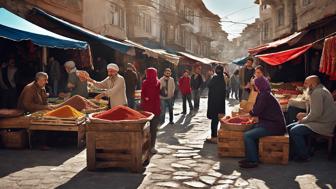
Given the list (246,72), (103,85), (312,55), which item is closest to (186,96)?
(246,72)

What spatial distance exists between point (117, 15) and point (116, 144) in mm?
21190

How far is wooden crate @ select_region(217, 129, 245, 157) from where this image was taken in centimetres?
→ 675

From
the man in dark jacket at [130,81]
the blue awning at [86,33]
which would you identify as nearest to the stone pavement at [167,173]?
the man in dark jacket at [130,81]

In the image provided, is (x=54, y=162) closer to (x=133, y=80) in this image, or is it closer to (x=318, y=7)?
(x=133, y=80)

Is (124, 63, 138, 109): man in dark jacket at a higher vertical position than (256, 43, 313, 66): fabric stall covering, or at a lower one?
lower

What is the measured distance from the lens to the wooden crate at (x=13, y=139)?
733 cm

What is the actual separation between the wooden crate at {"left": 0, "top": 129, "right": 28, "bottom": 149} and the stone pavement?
10.5 inches

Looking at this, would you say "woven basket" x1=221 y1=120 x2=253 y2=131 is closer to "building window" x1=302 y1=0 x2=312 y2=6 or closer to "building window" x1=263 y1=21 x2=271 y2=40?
"building window" x1=302 y1=0 x2=312 y2=6

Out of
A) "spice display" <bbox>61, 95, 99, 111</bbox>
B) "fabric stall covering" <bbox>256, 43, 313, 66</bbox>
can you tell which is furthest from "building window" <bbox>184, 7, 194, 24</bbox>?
"spice display" <bbox>61, 95, 99, 111</bbox>

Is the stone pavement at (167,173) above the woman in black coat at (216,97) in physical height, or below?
below

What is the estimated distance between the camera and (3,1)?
11.6m

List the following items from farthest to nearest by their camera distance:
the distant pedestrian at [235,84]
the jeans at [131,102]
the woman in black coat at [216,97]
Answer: the distant pedestrian at [235,84]
the jeans at [131,102]
the woman in black coat at [216,97]

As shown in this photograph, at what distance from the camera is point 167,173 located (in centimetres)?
568

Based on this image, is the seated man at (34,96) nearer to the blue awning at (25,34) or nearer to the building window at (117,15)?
the blue awning at (25,34)
